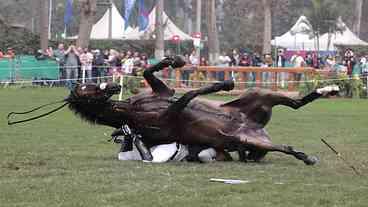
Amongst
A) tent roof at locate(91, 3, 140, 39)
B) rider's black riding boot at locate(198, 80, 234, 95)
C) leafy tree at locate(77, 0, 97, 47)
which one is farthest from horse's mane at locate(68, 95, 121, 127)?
tent roof at locate(91, 3, 140, 39)

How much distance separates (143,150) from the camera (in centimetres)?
1109

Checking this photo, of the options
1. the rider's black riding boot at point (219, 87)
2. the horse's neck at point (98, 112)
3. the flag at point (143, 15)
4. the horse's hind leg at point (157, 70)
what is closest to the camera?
the rider's black riding boot at point (219, 87)

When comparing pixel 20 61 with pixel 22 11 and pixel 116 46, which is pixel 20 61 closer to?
pixel 116 46

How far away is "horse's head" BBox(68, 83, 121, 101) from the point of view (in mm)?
10664

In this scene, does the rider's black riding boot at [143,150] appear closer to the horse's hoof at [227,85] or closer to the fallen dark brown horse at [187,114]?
the fallen dark brown horse at [187,114]

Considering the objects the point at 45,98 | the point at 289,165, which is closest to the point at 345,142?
the point at 289,165

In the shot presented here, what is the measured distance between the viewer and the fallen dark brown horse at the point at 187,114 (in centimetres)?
1072

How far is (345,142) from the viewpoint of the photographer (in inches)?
566

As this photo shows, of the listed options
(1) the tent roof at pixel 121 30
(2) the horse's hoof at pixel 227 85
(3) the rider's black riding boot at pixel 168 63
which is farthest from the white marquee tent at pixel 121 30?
(2) the horse's hoof at pixel 227 85

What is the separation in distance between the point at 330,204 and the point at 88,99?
396 centimetres

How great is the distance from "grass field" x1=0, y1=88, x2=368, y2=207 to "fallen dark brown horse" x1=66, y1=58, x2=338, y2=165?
0.31m

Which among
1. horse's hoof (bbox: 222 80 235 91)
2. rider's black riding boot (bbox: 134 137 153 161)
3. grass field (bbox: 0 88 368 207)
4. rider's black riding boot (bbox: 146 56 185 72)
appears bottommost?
grass field (bbox: 0 88 368 207)

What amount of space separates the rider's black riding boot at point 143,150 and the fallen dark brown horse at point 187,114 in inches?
3.2

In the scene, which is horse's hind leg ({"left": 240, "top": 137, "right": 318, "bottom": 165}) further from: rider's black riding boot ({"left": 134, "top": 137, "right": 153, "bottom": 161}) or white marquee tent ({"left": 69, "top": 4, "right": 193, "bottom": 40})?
white marquee tent ({"left": 69, "top": 4, "right": 193, "bottom": 40})
